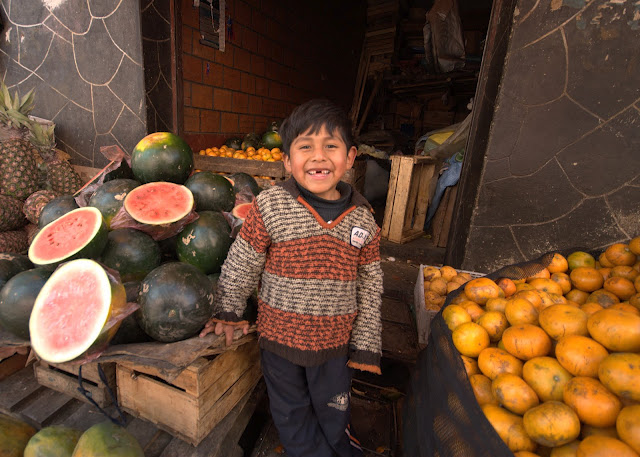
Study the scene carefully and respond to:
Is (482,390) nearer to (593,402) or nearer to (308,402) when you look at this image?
(593,402)

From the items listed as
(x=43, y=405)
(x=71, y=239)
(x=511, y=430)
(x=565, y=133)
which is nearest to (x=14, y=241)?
(x=43, y=405)

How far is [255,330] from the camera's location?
181 cm

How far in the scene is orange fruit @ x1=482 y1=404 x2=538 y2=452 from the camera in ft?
3.43

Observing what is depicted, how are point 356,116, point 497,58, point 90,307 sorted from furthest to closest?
point 356,116
point 497,58
point 90,307

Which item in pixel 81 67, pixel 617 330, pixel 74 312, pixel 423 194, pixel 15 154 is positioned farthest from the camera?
pixel 423 194

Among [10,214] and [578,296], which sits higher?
[578,296]

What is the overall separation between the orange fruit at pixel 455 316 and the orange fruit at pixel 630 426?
Answer: 2.17 ft

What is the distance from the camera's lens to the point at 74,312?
54.2 inches

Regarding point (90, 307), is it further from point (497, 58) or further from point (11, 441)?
point (497, 58)

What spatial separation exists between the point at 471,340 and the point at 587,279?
101cm

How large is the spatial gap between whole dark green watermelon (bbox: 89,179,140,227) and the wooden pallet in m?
1.02

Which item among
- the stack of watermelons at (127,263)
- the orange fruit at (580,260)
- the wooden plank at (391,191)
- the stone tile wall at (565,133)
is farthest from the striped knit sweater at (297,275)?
the wooden plank at (391,191)

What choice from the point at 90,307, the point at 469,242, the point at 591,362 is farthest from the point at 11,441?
the point at 469,242

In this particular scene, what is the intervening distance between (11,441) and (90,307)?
1.66ft
